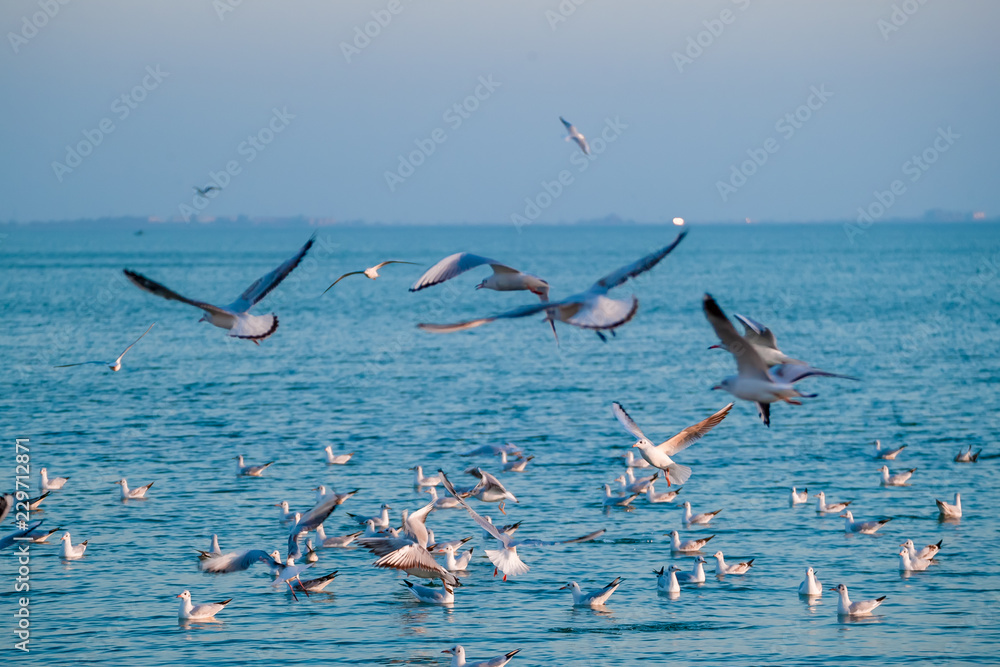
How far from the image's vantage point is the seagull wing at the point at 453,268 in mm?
11430

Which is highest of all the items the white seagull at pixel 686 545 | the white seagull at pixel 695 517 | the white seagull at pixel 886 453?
the white seagull at pixel 886 453

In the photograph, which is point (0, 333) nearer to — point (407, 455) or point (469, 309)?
point (469, 309)

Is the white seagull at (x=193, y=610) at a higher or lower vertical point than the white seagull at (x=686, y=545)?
higher

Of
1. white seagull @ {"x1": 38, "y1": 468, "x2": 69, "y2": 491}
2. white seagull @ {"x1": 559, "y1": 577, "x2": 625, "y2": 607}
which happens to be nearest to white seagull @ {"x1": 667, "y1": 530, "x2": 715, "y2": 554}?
white seagull @ {"x1": 559, "y1": 577, "x2": 625, "y2": 607}

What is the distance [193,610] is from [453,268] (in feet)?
28.4

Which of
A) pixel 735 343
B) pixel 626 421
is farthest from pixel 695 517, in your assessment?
pixel 735 343

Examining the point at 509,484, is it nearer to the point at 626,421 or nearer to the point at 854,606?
the point at 854,606

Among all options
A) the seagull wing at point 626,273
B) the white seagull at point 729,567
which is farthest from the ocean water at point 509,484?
the seagull wing at point 626,273

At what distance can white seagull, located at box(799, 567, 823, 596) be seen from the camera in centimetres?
1880

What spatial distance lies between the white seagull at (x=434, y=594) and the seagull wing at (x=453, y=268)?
8.08 m

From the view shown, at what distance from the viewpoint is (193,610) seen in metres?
17.8

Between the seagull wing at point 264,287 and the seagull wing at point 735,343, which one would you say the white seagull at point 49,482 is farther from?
the seagull wing at point 735,343

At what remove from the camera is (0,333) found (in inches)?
2564

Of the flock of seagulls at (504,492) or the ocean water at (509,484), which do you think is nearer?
the flock of seagulls at (504,492)
